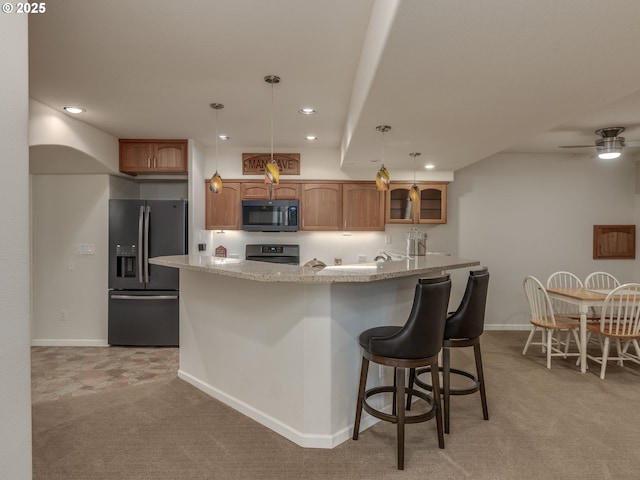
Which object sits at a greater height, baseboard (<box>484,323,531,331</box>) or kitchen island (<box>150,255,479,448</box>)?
kitchen island (<box>150,255,479,448</box>)

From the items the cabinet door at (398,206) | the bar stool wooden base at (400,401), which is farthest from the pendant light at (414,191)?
the bar stool wooden base at (400,401)

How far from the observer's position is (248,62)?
264cm

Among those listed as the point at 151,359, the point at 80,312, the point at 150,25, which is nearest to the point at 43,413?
the point at 151,359

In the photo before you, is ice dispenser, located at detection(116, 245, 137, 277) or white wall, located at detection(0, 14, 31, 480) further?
ice dispenser, located at detection(116, 245, 137, 277)

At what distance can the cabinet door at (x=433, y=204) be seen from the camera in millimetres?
5281

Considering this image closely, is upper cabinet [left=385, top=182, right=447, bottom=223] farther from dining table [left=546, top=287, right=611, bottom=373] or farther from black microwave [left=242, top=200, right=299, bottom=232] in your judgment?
dining table [left=546, top=287, right=611, bottom=373]

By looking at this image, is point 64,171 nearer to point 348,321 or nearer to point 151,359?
point 151,359

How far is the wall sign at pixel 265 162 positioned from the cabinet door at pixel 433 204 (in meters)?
1.76

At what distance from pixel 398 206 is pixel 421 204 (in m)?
0.31

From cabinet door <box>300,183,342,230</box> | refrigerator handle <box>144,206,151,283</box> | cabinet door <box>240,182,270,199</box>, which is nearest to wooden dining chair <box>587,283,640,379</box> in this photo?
cabinet door <box>300,183,342,230</box>

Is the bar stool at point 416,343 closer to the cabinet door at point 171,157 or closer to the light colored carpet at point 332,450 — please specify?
the light colored carpet at point 332,450

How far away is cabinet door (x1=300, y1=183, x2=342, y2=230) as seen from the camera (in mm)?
5215

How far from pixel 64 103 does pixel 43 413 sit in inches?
102

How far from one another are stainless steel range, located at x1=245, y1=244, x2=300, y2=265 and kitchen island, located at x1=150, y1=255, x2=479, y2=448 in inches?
87.0
